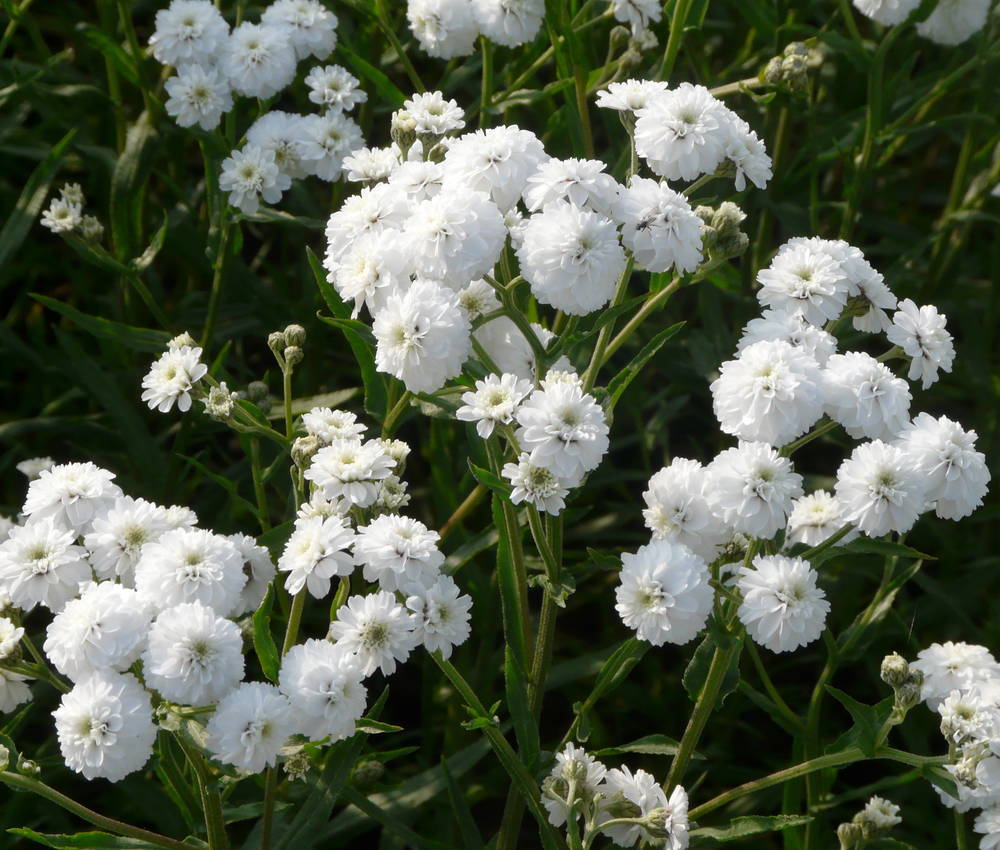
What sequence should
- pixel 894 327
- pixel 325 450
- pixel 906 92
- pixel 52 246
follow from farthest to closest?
pixel 52 246
pixel 906 92
pixel 894 327
pixel 325 450

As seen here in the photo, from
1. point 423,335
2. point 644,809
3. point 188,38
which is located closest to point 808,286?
point 423,335

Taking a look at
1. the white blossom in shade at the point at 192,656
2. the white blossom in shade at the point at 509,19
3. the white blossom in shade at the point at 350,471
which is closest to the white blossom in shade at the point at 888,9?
the white blossom in shade at the point at 509,19

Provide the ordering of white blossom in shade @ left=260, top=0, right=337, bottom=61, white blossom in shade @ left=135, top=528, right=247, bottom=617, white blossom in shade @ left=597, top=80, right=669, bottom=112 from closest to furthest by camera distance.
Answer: white blossom in shade @ left=135, top=528, right=247, bottom=617 → white blossom in shade @ left=597, top=80, right=669, bottom=112 → white blossom in shade @ left=260, top=0, right=337, bottom=61

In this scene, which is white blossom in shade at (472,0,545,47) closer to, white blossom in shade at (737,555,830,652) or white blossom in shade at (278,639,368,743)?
white blossom in shade at (737,555,830,652)

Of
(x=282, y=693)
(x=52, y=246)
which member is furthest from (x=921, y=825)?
(x=52, y=246)

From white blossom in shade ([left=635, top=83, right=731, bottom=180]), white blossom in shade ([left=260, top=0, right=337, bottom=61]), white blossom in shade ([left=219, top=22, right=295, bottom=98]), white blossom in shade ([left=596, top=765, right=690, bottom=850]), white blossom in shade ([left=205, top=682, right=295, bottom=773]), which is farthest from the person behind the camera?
white blossom in shade ([left=260, top=0, right=337, bottom=61])

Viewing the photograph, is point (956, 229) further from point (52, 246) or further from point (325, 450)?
point (52, 246)

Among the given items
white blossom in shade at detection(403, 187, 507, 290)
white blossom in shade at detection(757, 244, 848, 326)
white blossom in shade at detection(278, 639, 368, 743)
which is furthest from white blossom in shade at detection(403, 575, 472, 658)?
white blossom in shade at detection(757, 244, 848, 326)
